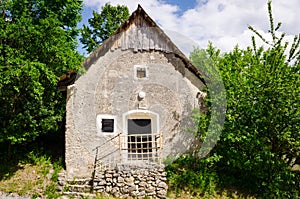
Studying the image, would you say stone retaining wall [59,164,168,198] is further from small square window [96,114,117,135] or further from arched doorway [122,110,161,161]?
small square window [96,114,117,135]

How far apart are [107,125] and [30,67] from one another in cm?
312

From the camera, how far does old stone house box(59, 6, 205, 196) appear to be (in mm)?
9680

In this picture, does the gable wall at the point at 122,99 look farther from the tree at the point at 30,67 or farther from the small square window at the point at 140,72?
the tree at the point at 30,67

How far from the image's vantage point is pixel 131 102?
1013 cm

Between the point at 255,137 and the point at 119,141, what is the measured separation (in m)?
4.22

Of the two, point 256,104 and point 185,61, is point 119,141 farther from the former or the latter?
point 256,104

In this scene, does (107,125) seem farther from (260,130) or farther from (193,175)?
(260,130)

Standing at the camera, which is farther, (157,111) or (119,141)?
(157,111)

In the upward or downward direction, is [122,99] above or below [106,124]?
above

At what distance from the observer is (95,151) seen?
9680mm

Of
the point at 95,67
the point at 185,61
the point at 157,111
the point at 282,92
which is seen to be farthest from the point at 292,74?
the point at 95,67

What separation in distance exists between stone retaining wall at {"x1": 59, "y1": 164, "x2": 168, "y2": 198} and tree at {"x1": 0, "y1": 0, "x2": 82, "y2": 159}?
8.56ft

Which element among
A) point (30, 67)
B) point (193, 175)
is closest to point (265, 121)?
point (193, 175)

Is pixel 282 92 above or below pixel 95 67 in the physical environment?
below
